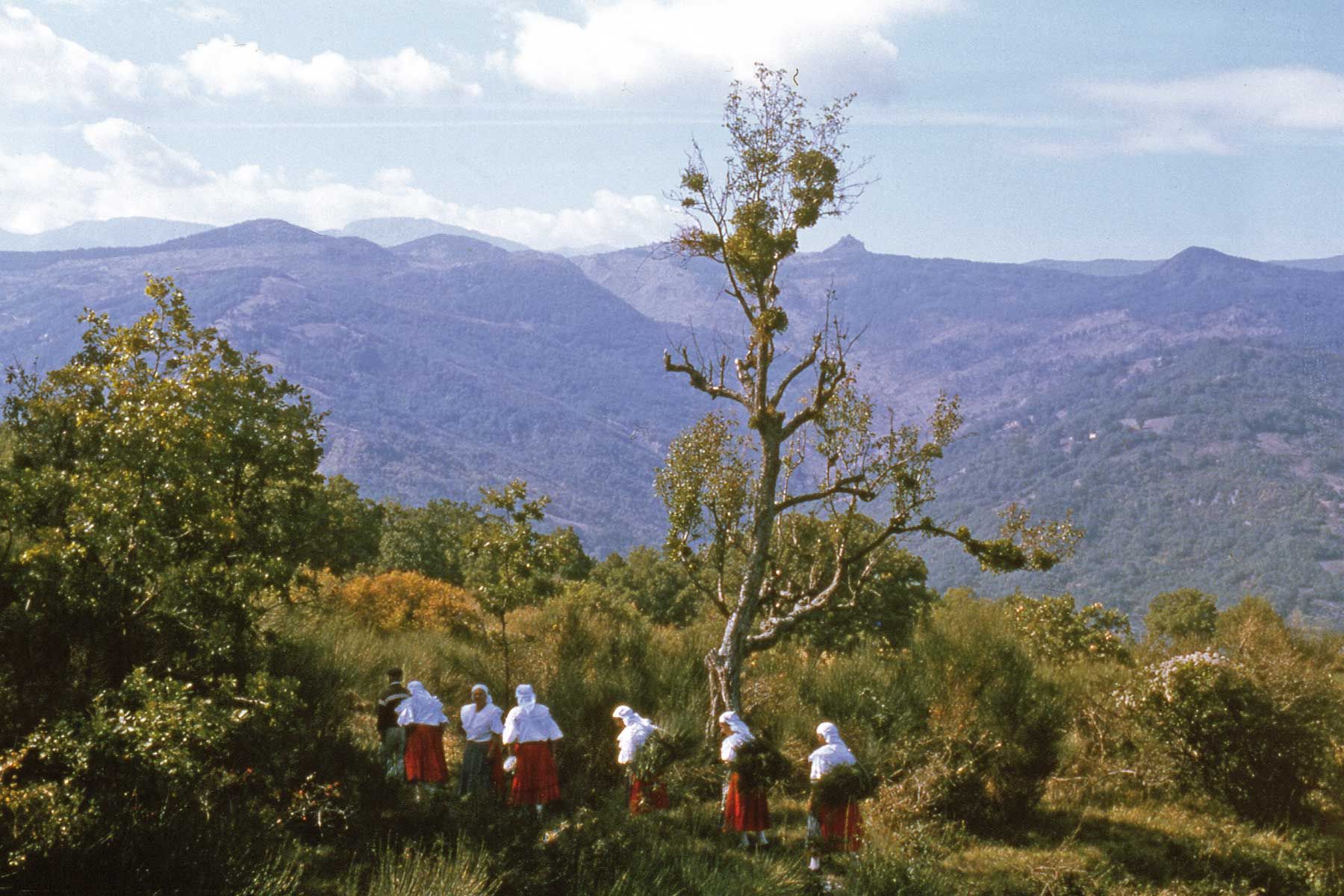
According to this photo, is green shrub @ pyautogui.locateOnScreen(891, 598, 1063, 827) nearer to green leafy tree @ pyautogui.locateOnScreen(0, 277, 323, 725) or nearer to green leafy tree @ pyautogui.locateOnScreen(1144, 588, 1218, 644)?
green leafy tree @ pyautogui.locateOnScreen(0, 277, 323, 725)

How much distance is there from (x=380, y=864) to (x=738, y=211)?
1020 cm

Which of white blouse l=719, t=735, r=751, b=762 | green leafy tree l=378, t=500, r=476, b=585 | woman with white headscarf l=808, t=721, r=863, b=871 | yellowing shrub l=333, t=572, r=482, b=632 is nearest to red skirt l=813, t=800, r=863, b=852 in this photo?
woman with white headscarf l=808, t=721, r=863, b=871

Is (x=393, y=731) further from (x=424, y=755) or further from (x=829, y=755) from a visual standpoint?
(x=829, y=755)

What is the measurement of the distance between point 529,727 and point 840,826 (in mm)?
4140

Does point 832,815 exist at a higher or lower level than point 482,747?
lower

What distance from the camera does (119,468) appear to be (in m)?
8.61

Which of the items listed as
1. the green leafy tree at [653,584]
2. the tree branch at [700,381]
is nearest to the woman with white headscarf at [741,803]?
the tree branch at [700,381]

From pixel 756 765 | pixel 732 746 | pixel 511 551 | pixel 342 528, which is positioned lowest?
pixel 756 765

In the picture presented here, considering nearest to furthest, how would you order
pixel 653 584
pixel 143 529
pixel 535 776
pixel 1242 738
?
pixel 143 529
pixel 535 776
pixel 1242 738
pixel 653 584

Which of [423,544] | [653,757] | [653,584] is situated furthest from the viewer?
[653,584]

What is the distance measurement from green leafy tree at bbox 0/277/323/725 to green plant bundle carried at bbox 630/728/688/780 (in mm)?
5048

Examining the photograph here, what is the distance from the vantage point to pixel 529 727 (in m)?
12.8

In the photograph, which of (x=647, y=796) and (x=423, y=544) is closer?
(x=647, y=796)

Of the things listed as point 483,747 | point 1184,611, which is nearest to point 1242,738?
point 483,747
